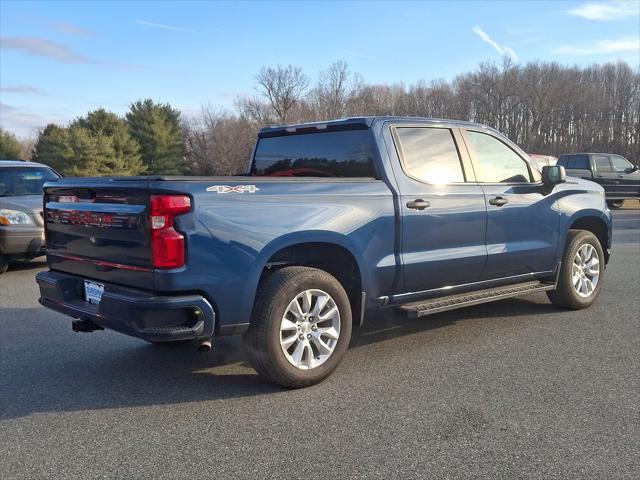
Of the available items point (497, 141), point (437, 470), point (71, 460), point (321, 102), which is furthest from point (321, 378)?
point (321, 102)

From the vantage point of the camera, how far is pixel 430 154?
5148 millimetres

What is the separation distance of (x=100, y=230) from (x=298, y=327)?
1.51 metres

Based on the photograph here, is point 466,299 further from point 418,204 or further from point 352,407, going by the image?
point 352,407

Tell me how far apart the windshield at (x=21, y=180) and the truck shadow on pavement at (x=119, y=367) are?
163 inches

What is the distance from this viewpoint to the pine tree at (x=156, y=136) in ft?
178

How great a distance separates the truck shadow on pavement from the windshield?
4.15m

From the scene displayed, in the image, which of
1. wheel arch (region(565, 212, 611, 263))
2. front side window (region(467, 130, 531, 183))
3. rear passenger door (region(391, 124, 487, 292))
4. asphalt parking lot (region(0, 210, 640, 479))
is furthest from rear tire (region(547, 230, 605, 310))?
rear passenger door (region(391, 124, 487, 292))

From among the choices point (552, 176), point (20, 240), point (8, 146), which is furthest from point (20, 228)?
point (8, 146)

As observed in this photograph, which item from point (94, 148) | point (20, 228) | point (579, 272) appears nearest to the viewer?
point (579, 272)

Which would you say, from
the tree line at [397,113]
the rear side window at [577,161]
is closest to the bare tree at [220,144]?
the tree line at [397,113]

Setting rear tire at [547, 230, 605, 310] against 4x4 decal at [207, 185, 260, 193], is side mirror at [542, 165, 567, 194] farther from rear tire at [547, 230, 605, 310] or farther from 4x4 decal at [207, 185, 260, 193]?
4x4 decal at [207, 185, 260, 193]

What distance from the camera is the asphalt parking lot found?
305 centimetres

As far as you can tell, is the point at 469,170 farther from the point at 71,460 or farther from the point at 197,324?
the point at 71,460

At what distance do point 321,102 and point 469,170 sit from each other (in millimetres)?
64997
